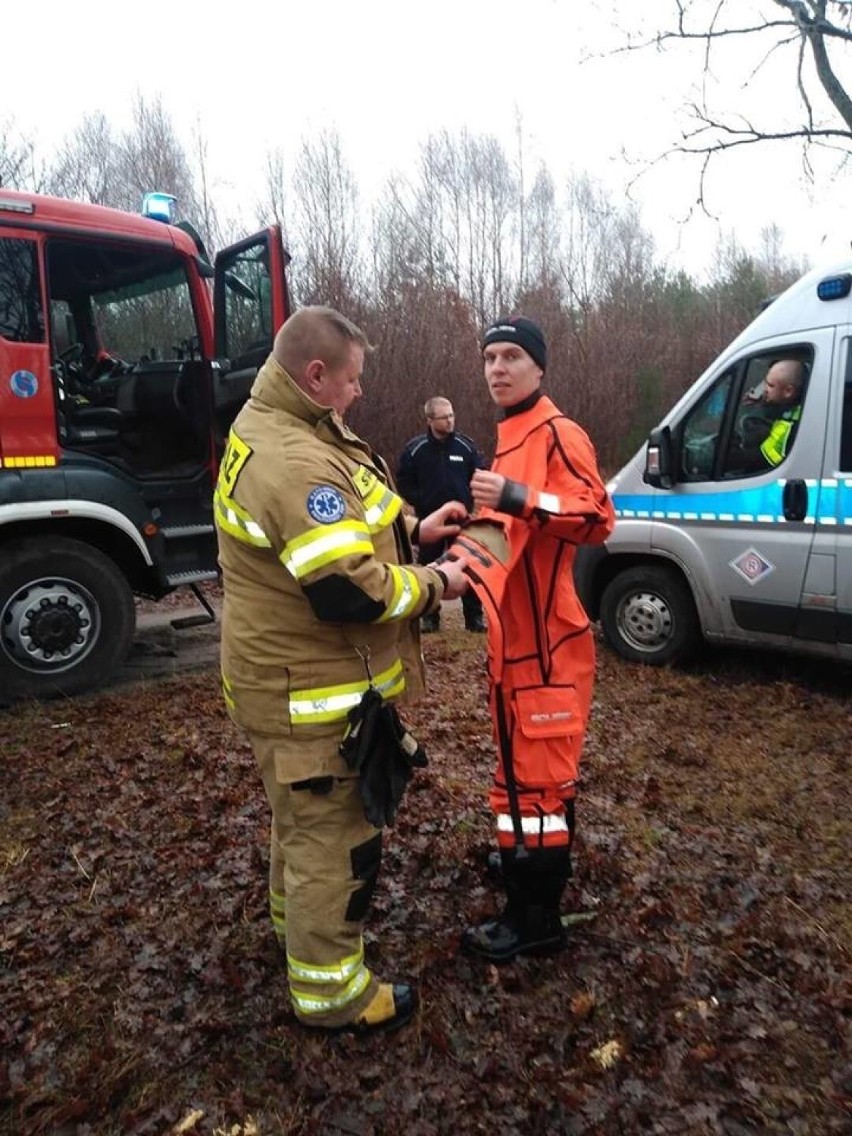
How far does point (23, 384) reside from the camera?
5.27 m

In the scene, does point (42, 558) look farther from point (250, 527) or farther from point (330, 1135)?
point (330, 1135)

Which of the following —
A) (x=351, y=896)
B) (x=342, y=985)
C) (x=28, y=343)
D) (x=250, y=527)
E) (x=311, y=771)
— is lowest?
(x=342, y=985)

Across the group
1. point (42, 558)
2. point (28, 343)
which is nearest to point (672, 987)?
point (42, 558)

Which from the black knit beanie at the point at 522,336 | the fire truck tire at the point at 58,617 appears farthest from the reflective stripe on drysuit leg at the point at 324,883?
the fire truck tire at the point at 58,617

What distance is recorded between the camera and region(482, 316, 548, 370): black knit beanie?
8.76 ft

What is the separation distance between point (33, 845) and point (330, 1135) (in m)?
2.11

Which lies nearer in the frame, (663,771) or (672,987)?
(672,987)

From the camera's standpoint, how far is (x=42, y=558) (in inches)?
→ 210

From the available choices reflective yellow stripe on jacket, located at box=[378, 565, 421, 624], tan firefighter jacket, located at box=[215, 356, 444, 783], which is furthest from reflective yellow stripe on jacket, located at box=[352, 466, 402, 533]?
reflective yellow stripe on jacket, located at box=[378, 565, 421, 624]

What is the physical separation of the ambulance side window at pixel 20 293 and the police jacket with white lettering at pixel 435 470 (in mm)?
3050

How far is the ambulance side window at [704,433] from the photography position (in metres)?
5.61

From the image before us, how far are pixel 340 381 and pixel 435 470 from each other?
4.96m

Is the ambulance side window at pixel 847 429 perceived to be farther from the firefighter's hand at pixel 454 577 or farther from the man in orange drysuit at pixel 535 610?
the firefighter's hand at pixel 454 577

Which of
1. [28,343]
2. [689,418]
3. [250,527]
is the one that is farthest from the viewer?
[689,418]
